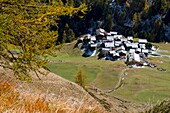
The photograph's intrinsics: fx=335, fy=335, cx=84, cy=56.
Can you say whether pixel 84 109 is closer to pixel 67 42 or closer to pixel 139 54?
pixel 139 54

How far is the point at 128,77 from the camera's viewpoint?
303 ft

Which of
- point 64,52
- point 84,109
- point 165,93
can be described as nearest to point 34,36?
point 84,109

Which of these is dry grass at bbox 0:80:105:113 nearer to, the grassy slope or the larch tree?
the larch tree

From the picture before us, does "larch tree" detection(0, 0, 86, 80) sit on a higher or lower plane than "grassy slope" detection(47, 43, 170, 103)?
higher

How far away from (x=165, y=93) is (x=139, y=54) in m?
50.9

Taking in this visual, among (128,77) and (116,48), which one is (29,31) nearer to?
(128,77)

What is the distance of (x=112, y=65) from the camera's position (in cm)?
10731

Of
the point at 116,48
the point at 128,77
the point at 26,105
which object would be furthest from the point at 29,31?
the point at 116,48

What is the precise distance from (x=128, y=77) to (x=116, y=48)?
44.9 meters

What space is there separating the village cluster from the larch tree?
102335 mm

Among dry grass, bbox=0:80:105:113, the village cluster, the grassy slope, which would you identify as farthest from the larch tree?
the village cluster

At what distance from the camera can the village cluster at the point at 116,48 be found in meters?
122

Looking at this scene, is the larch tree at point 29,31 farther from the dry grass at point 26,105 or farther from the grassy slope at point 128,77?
the grassy slope at point 128,77

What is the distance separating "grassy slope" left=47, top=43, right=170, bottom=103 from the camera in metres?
78.1
